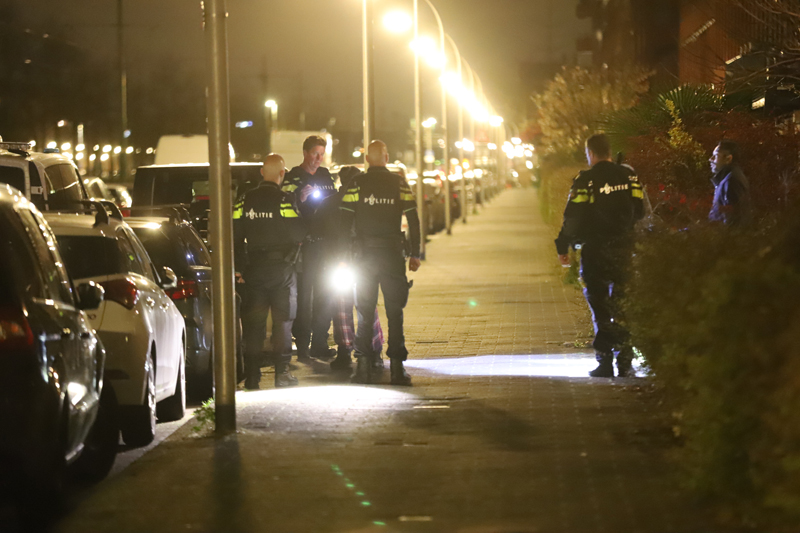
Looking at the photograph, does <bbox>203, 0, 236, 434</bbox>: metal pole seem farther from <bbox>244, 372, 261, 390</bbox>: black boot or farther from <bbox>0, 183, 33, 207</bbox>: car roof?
<bbox>244, 372, 261, 390</bbox>: black boot

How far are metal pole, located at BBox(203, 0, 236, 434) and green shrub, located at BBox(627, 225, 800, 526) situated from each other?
2.68 metres

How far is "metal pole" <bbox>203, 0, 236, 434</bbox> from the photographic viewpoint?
764 centimetres

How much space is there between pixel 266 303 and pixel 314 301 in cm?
180

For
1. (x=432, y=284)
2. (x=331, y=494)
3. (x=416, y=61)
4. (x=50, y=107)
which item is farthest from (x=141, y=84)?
(x=331, y=494)

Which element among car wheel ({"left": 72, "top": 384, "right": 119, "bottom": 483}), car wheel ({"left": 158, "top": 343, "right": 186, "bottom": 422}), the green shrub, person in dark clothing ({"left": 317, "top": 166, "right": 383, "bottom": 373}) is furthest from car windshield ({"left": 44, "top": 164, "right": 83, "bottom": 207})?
the green shrub

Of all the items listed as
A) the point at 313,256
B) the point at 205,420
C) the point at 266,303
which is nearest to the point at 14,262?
the point at 205,420

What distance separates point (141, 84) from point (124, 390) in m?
84.7

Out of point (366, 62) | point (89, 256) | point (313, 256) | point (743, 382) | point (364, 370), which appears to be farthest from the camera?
point (366, 62)

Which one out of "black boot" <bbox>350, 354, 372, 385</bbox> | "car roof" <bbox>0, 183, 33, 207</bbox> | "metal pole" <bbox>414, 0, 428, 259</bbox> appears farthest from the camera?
"metal pole" <bbox>414, 0, 428, 259</bbox>

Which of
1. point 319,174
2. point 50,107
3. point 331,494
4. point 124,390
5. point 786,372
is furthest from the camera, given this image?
point 50,107

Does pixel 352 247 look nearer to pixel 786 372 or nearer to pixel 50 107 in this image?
pixel 786 372

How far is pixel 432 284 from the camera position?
22141mm

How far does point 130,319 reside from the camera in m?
8.11

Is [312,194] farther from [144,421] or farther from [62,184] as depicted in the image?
[144,421]
